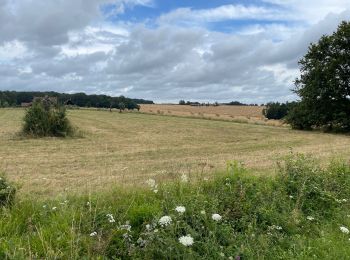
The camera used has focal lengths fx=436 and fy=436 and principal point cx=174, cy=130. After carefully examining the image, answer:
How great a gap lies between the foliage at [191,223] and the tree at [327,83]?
113ft

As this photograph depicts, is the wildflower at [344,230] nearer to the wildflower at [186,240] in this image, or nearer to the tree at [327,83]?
the wildflower at [186,240]

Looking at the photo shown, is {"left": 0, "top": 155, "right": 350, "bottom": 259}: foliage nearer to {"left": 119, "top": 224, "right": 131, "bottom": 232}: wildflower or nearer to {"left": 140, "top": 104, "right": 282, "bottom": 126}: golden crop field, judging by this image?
{"left": 119, "top": 224, "right": 131, "bottom": 232}: wildflower

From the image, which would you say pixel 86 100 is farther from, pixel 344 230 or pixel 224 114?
pixel 344 230

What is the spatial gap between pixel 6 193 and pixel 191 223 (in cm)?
252

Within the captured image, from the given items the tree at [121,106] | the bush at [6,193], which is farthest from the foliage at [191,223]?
the tree at [121,106]

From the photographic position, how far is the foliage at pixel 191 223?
4.63 meters

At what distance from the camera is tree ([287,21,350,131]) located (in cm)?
3888

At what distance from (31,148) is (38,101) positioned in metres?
7.73

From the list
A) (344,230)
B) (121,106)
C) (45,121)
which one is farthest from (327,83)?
(121,106)

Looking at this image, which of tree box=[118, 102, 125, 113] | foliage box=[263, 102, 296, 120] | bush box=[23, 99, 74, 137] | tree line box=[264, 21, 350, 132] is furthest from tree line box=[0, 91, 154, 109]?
bush box=[23, 99, 74, 137]

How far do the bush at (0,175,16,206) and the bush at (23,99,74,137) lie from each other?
67.2 feet

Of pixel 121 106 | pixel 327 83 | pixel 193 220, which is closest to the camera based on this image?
pixel 193 220

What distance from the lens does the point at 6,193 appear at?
5.81m

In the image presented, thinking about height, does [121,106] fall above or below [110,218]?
below
